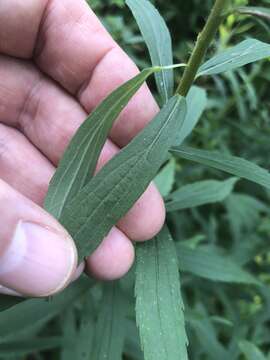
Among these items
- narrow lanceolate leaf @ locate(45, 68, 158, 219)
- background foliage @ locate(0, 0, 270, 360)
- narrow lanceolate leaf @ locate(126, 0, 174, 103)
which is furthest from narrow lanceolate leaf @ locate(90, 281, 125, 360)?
narrow lanceolate leaf @ locate(126, 0, 174, 103)

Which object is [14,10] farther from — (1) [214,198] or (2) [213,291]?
(2) [213,291]

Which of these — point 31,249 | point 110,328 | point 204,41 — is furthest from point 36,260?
point 204,41

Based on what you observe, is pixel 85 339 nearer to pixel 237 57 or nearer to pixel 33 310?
pixel 33 310

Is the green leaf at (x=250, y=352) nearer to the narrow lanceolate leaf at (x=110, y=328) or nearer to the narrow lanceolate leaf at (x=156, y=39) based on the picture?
the narrow lanceolate leaf at (x=110, y=328)

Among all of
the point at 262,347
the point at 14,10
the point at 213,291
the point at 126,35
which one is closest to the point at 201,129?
the point at 126,35

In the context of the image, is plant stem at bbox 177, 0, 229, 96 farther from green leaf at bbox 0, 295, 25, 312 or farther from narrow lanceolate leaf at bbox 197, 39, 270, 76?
green leaf at bbox 0, 295, 25, 312
